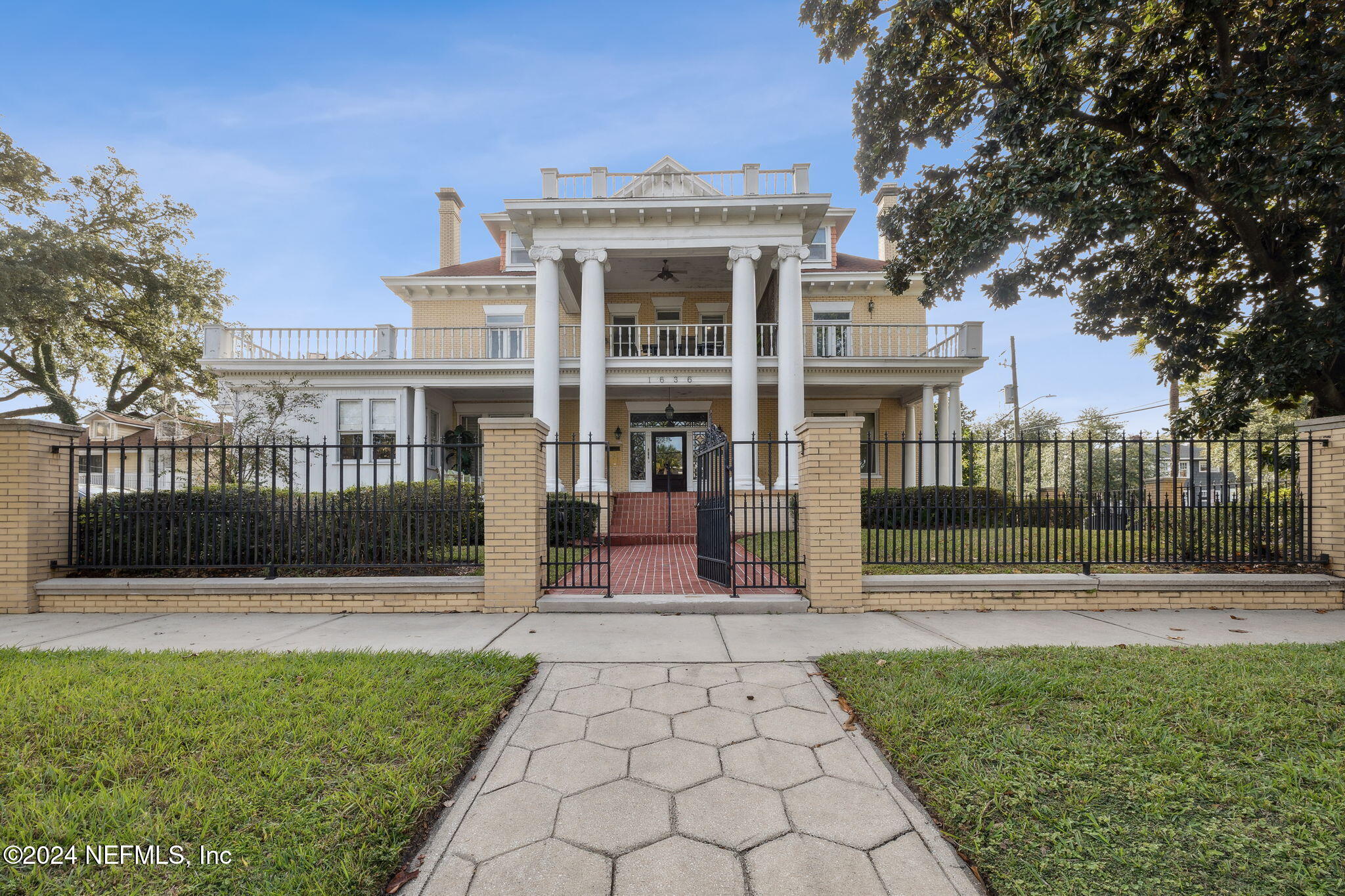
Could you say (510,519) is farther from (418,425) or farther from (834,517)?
(418,425)

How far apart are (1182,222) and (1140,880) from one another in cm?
1122

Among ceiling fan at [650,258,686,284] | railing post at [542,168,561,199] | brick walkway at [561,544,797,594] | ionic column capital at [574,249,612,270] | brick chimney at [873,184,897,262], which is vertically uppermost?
brick chimney at [873,184,897,262]

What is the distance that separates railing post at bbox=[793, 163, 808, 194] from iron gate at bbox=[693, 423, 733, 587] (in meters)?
8.57

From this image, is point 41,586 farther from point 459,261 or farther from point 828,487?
point 459,261

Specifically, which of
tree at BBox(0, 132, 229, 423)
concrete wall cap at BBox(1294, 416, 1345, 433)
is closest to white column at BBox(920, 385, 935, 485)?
concrete wall cap at BBox(1294, 416, 1345, 433)

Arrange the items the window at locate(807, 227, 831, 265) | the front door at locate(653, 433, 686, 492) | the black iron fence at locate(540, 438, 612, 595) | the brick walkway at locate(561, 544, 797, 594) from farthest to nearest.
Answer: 1. the window at locate(807, 227, 831, 265)
2. the front door at locate(653, 433, 686, 492)
3. the brick walkway at locate(561, 544, 797, 594)
4. the black iron fence at locate(540, 438, 612, 595)

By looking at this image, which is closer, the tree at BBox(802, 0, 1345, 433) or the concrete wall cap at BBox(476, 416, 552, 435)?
the concrete wall cap at BBox(476, 416, 552, 435)

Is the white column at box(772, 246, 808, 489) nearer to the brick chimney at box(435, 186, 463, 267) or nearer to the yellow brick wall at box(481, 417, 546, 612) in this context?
the yellow brick wall at box(481, 417, 546, 612)

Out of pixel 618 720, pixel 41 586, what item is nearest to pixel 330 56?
pixel 41 586

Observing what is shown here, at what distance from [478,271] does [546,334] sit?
8156 mm

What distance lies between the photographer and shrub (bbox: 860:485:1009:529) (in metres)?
5.86

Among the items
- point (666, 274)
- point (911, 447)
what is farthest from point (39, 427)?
point (911, 447)

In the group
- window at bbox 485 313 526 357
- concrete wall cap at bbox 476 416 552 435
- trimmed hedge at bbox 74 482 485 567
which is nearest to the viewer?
concrete wall cap at bbox 476 416 552 435

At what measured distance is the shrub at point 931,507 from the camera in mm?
5863
